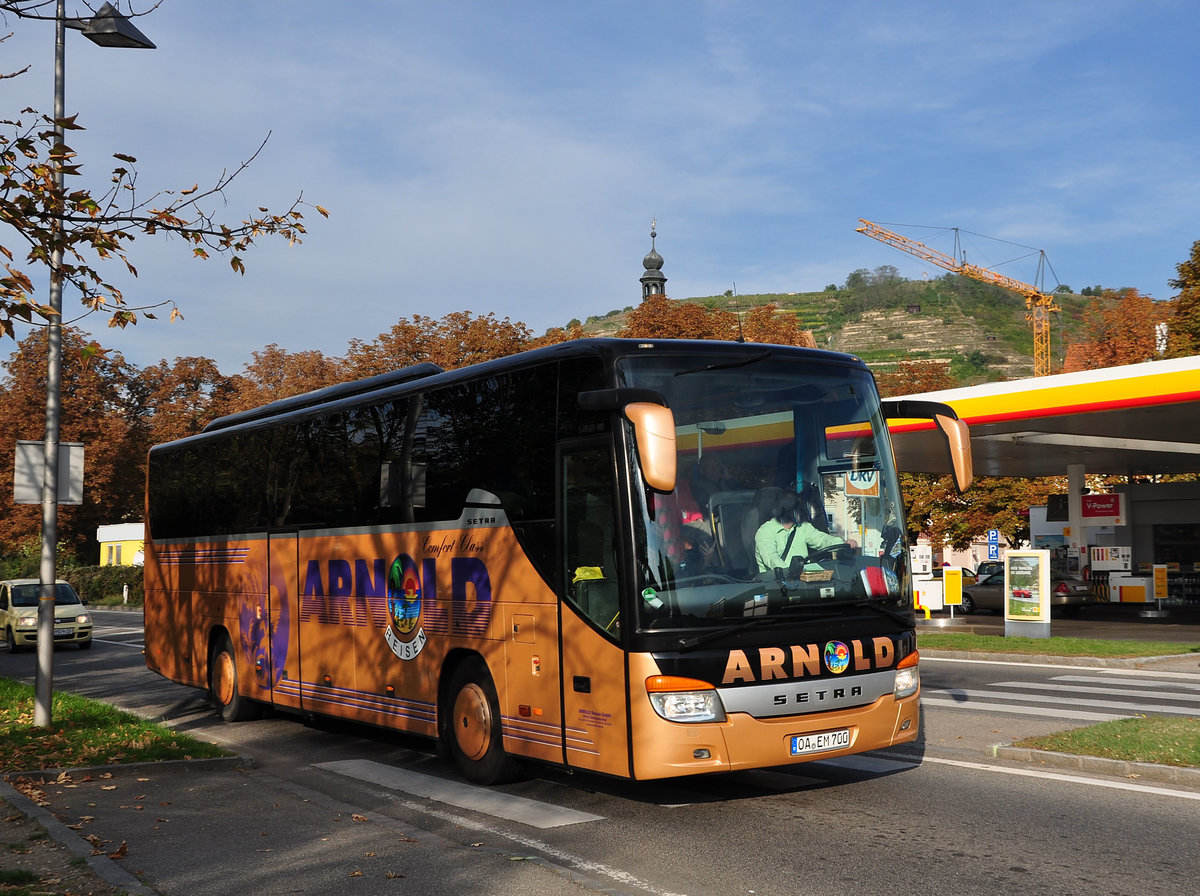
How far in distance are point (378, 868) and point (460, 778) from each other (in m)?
3.04

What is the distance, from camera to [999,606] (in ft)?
131

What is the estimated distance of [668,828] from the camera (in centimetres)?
766

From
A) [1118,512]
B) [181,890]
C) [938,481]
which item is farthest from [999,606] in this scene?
[181,890]

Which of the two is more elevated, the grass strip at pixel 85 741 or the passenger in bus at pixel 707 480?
the passenger in bus at pixel 707 480

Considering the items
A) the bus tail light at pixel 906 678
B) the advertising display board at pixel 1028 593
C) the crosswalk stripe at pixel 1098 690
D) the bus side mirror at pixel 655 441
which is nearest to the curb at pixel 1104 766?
the bus tail light at pixel 906 678

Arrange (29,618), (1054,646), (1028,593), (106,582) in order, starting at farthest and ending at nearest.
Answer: (106,582)
(29,618)
(1028,593)
(1054,646)

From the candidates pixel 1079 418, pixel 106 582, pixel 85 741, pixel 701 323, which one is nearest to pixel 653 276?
pixel 701 323

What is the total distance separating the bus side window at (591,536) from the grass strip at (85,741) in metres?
4.53

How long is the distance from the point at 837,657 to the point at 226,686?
353 inches

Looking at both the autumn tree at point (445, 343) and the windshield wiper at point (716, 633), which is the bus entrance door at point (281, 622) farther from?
the autumn tree at point (445, 343)

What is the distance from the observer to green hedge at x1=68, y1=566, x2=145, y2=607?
58.5 metres

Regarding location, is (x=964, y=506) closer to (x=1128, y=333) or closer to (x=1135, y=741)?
(x=1128, y=333)

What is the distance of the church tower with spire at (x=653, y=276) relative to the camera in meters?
82.4

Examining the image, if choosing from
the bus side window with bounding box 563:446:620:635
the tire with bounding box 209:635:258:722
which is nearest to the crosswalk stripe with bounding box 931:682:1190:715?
the bus side window with bounding box 563:446:620:635
